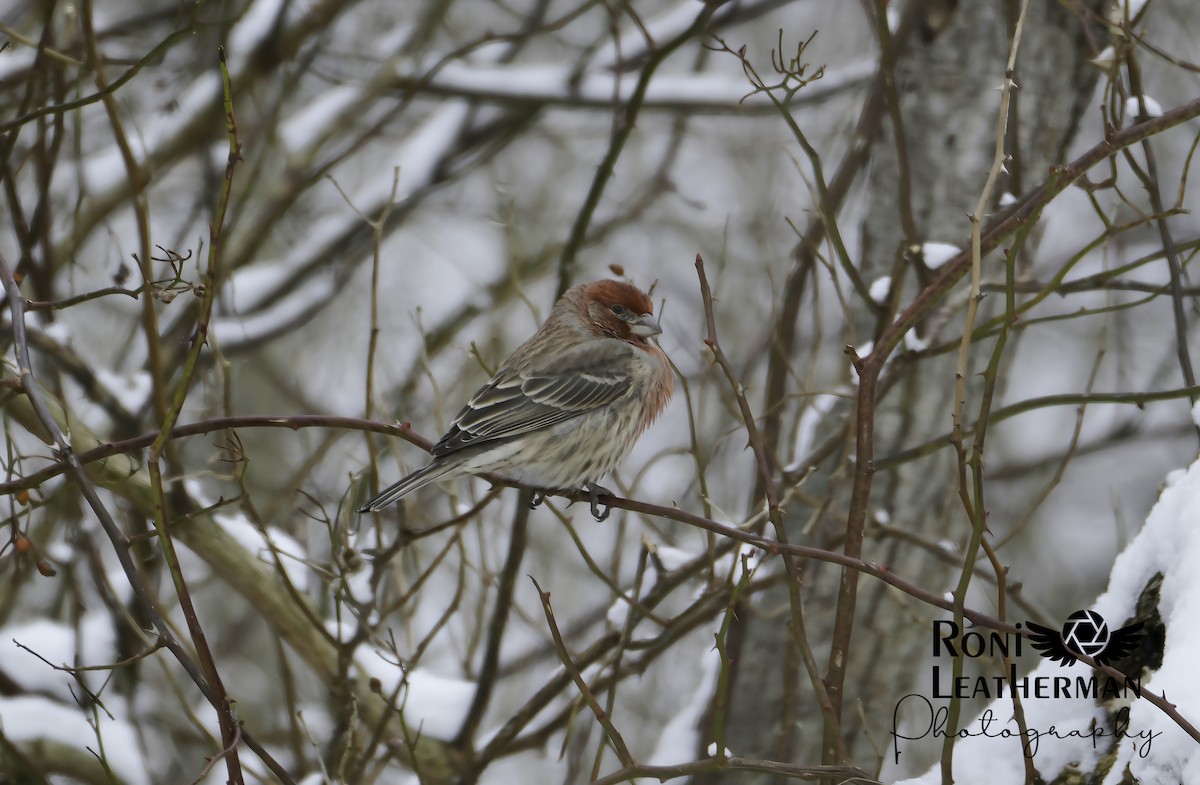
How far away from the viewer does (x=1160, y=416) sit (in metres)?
10.3

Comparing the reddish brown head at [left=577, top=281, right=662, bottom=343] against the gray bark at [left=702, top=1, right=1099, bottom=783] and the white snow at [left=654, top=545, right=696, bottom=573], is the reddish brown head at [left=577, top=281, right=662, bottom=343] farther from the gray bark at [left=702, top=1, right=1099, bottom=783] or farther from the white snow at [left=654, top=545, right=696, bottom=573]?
the white snow at [left=654, top=545, right=696, bottom=573]

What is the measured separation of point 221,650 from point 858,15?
9.59m

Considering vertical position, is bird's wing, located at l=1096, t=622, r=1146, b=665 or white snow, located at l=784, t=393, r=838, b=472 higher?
white snow, located at l=784, t=393, r=838, b=472

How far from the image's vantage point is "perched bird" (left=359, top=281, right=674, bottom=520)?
5023 millimetres

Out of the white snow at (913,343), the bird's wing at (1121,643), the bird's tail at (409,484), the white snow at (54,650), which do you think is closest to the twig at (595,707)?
the bird's tail at (409,484)

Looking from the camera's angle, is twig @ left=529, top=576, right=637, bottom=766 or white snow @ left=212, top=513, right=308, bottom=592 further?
white snow @ left=212, top=513, right=308, bottom=592

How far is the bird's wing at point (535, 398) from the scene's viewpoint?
505 centimetres

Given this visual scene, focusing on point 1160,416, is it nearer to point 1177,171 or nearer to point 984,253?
point 1177,171

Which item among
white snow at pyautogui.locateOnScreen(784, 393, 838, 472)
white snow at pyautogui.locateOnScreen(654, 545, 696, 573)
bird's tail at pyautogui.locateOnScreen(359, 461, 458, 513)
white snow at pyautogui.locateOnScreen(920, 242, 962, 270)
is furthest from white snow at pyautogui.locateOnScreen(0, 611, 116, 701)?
white snow at pyautogui.locateOnScreen(920, 242, 962, 270)

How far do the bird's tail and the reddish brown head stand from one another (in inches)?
60.1

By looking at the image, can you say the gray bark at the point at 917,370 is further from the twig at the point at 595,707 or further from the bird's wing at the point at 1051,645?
the twig at the point at 595,707

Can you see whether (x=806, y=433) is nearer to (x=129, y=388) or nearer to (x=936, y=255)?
(x=936, y=255)

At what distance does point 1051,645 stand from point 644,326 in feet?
9.96

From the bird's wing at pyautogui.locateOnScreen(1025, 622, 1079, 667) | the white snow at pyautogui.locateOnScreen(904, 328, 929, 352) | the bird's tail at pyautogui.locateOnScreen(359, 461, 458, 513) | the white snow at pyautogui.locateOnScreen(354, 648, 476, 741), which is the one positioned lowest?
the bird's wing at pyautogui.locateOnScreen(1025, 622, 1079, 667)
